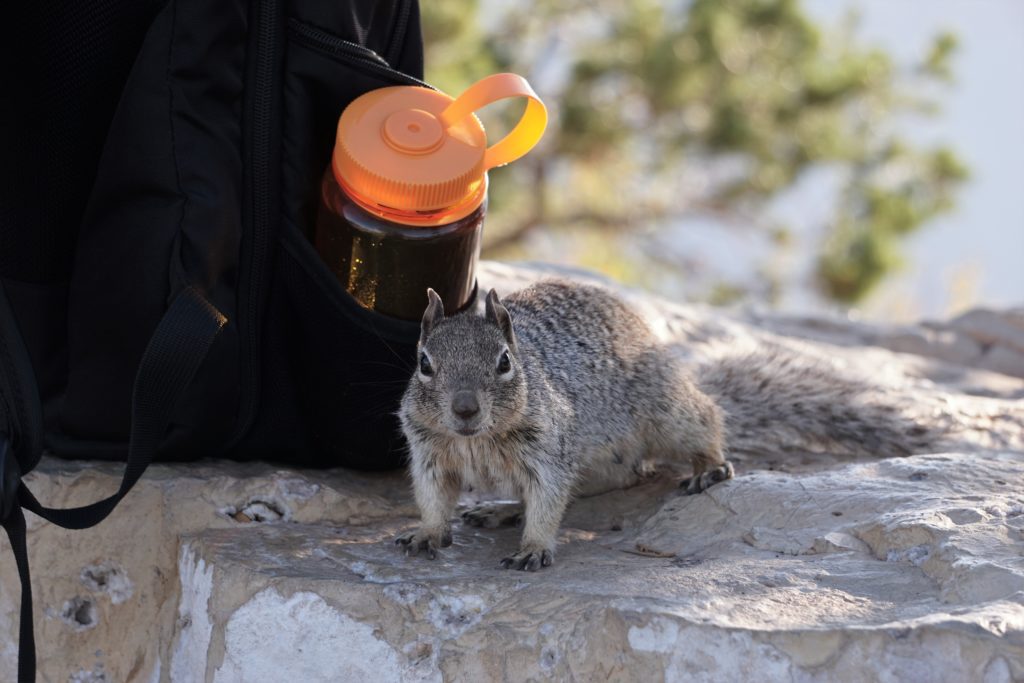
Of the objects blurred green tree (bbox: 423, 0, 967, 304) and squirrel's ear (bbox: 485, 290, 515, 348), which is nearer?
squirrel's ear (bbox: 485, 290, 515, 348)

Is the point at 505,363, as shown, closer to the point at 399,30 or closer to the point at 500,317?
the point at 500,317

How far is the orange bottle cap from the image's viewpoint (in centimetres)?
250

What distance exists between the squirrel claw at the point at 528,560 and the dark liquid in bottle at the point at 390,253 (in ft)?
1.90

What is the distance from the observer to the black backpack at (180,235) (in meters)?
2.42

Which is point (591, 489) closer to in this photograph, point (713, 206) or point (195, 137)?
point (195, 137)

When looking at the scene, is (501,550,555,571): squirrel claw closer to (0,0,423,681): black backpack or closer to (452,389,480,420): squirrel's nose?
(452,389,480,420): squirrel's nose

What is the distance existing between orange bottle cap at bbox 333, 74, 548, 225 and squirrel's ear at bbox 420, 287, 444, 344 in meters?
0.16

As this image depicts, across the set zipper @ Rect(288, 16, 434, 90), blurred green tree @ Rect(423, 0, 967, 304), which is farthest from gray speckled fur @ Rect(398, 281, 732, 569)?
blurred green tree @ Rect(423, 0, 967, 304)

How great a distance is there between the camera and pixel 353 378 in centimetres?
276

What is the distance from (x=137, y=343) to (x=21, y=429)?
349mm

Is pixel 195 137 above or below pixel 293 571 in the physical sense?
above

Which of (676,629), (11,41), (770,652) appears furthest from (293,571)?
(11,41)

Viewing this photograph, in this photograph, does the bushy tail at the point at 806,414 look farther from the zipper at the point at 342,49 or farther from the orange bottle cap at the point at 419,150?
the zipper at the point at 342,49

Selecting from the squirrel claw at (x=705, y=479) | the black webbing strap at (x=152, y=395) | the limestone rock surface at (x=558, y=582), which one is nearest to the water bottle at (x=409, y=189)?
the black webbing strap at (x=152, y=395)
